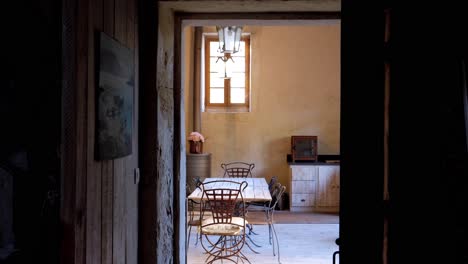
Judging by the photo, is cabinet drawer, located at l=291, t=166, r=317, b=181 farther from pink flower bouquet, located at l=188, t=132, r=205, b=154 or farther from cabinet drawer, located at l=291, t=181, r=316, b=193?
pink flower bouquet, located at l=188, t=132, r=205, b=154

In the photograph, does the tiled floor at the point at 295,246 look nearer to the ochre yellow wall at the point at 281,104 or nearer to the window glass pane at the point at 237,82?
the ochre yellow wall at the point at 281,104

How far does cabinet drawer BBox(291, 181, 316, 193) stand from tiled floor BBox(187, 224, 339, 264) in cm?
97

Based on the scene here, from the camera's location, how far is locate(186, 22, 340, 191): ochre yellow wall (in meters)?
7.37

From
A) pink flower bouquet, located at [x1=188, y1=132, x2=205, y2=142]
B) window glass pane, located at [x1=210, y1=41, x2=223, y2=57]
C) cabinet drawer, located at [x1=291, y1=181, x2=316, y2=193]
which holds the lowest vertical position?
cabinet drawer, located at [x1=291, y1=181, x2=316, y2=193]

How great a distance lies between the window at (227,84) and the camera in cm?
752

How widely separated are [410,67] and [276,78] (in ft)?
20.3

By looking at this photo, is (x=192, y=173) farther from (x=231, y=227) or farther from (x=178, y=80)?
(x=178, y=80)

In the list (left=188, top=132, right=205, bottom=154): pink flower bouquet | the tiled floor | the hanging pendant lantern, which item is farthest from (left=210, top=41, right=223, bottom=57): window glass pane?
the tiled floor

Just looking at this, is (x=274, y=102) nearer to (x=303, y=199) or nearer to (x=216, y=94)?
(x=216, y=94)

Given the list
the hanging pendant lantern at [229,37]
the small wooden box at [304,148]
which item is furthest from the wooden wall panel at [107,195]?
the small wooden box at [304,148]

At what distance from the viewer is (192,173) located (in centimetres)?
692

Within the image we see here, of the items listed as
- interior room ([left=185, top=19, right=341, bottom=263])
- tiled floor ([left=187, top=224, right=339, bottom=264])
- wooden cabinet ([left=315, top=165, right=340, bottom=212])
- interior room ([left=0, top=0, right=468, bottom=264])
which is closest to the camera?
interior room ([left=0, top=0, right=468, bottom=264])

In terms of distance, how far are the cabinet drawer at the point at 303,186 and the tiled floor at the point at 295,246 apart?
3.19 ft

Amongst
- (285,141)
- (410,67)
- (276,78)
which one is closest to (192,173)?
(285,141)
